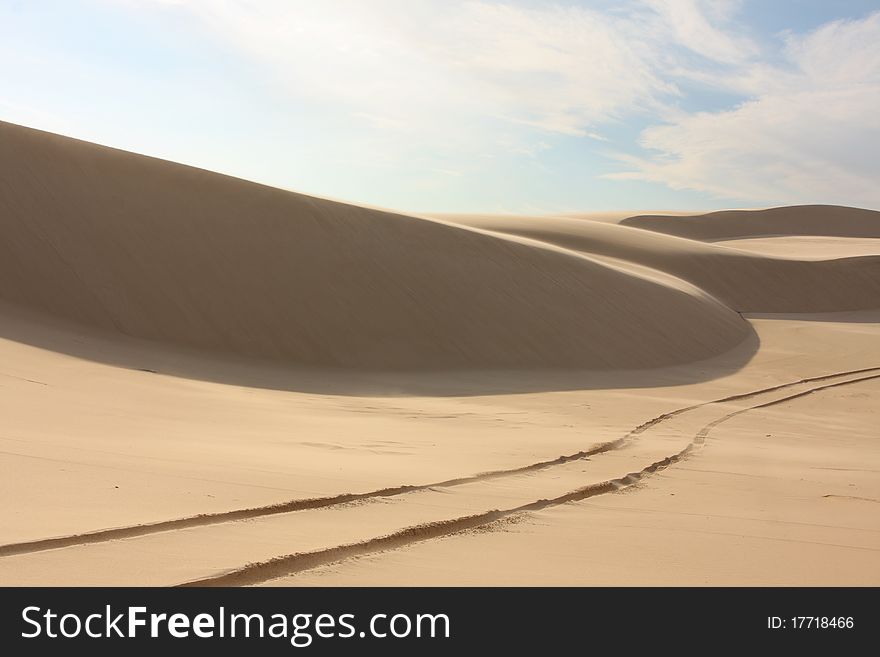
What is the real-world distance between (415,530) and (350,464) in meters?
1.84

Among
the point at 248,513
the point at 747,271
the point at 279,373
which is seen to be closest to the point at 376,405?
the point at 279,373

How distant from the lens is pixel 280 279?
50.3 ft

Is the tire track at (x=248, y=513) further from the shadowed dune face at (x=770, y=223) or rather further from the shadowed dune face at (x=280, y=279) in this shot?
the shadowed dune face at (x=770, y=223)

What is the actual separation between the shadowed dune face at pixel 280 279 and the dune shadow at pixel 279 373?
45 cm

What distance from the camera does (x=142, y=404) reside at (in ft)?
25.7

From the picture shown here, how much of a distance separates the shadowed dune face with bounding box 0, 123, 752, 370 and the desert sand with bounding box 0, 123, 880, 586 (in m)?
0.06

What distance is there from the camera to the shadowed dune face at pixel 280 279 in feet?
44.8

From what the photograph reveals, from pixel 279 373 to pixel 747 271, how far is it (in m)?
24.5

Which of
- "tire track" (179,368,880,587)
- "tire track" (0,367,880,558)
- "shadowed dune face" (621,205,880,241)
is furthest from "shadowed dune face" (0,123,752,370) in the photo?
"shadowed dune face" (621,205,880,241)

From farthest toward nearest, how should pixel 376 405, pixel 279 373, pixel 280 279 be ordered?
pixel 280 279 < pixel 279 373 < pixel 376 405

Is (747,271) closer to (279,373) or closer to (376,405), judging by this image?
(279,373)

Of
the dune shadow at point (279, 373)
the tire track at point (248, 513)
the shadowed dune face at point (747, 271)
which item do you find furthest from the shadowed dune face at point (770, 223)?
the tire track at point (248, 513)
